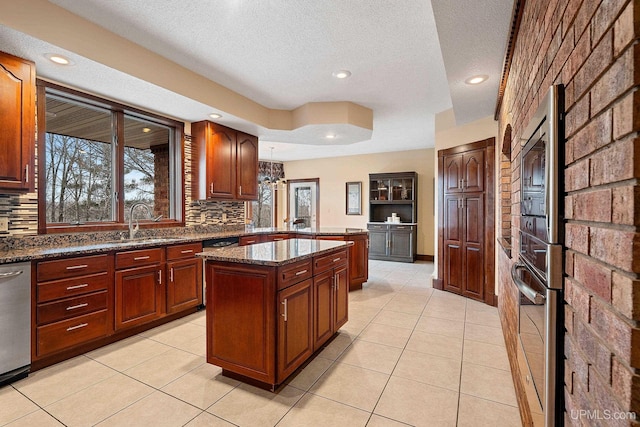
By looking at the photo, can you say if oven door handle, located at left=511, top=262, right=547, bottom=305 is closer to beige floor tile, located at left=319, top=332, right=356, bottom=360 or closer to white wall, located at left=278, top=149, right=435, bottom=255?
beige floor tile, located at left=319, top=332, right=356, bottom=360

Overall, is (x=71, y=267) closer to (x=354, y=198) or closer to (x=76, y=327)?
(x=76, y=327)

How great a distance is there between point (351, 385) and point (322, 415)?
1.18ft

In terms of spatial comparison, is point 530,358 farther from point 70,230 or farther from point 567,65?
point 70,230

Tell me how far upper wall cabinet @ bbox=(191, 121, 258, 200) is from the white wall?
3684 mm

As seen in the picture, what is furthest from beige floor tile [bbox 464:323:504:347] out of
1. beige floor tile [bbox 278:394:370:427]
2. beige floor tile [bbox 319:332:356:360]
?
beige floor tile [bbox 278:394:370:427]

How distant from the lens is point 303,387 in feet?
6.66

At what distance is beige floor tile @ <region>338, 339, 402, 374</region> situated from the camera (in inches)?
90.6

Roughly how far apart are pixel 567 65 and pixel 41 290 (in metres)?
3.35

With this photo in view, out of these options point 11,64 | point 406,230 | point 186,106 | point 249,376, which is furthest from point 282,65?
point 406,230

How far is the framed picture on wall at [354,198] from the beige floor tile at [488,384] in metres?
5.57

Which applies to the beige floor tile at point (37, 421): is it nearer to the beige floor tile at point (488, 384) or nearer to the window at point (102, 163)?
the window at point (102, 163)

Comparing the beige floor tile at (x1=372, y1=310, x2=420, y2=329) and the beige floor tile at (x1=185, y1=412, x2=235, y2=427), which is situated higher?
the beige floor tile at (x1=372, y1=310, x2=420, y2=329)

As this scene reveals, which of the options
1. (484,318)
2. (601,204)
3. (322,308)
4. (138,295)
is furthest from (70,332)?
(484,318)

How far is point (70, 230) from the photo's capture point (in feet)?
9.34
